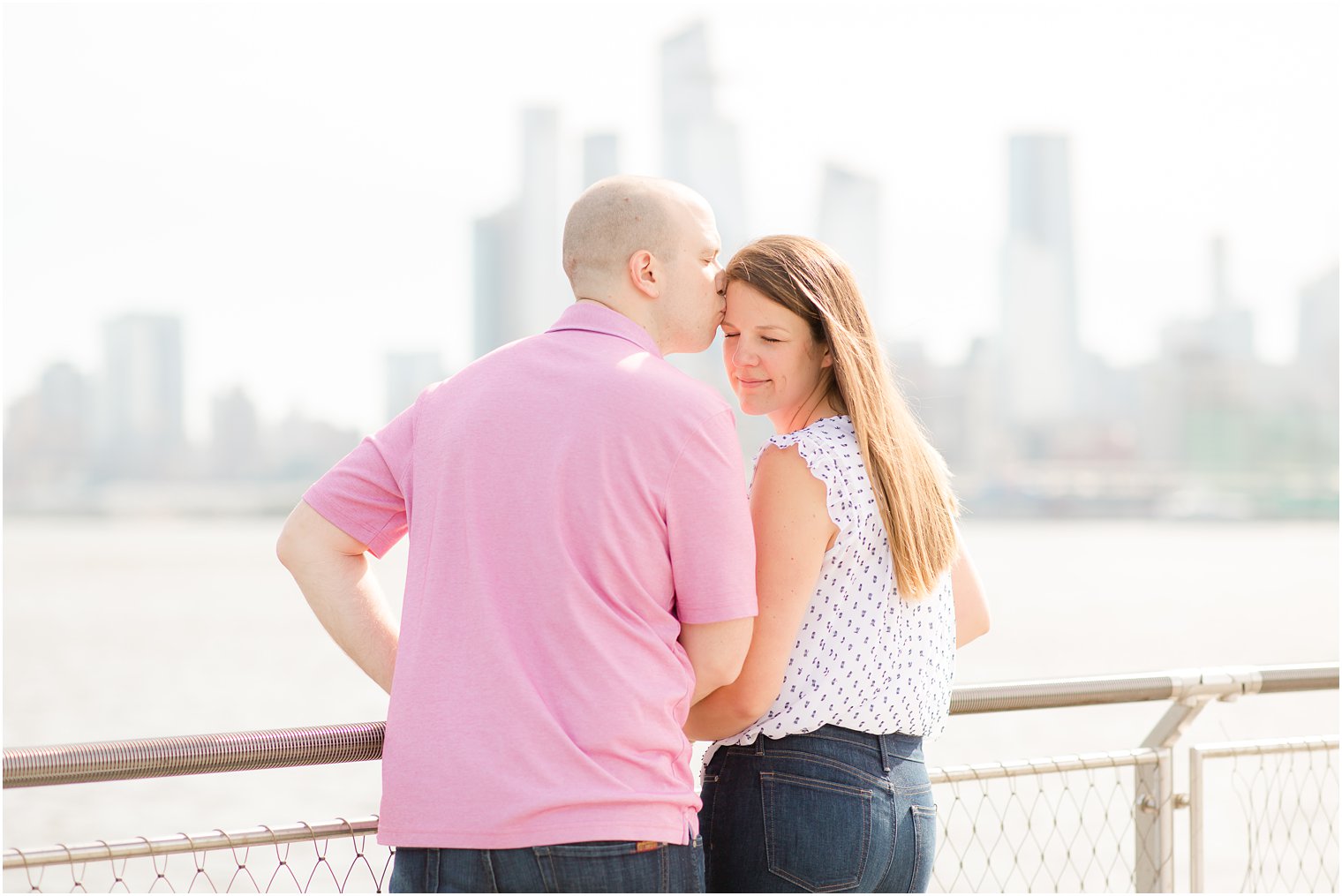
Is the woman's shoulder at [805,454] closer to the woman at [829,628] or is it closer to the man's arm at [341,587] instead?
the woman at [829,628]

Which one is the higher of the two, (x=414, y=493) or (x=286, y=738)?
(x=414, y=493)

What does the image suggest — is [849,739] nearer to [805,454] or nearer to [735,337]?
[805,454]

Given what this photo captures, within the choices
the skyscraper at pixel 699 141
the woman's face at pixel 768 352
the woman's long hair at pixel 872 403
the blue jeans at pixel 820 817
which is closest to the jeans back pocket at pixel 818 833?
the blue jeans at pixel 820 817

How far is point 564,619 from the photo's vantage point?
1.55 m

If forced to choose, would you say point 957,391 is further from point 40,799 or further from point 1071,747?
point 40,799

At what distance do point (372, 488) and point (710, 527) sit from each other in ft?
1.49

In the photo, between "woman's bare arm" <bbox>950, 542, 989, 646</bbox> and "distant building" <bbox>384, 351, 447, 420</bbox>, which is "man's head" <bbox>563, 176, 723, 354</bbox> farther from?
"distant building" <bbox>384, 351, 447, 420</bbox>

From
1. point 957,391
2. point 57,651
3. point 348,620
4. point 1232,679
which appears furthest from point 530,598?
point 957,391

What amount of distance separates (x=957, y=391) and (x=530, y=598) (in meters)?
68.7

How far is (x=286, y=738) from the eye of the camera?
1820mm

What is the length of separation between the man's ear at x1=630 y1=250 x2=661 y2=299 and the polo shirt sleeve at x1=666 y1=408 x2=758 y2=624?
0.67 ft

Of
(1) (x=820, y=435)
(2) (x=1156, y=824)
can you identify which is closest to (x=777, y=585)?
(1) (x=820, y=435)

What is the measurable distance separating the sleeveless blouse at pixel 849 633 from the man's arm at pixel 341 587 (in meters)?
0.45

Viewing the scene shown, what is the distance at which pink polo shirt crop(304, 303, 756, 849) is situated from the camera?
1.55m
